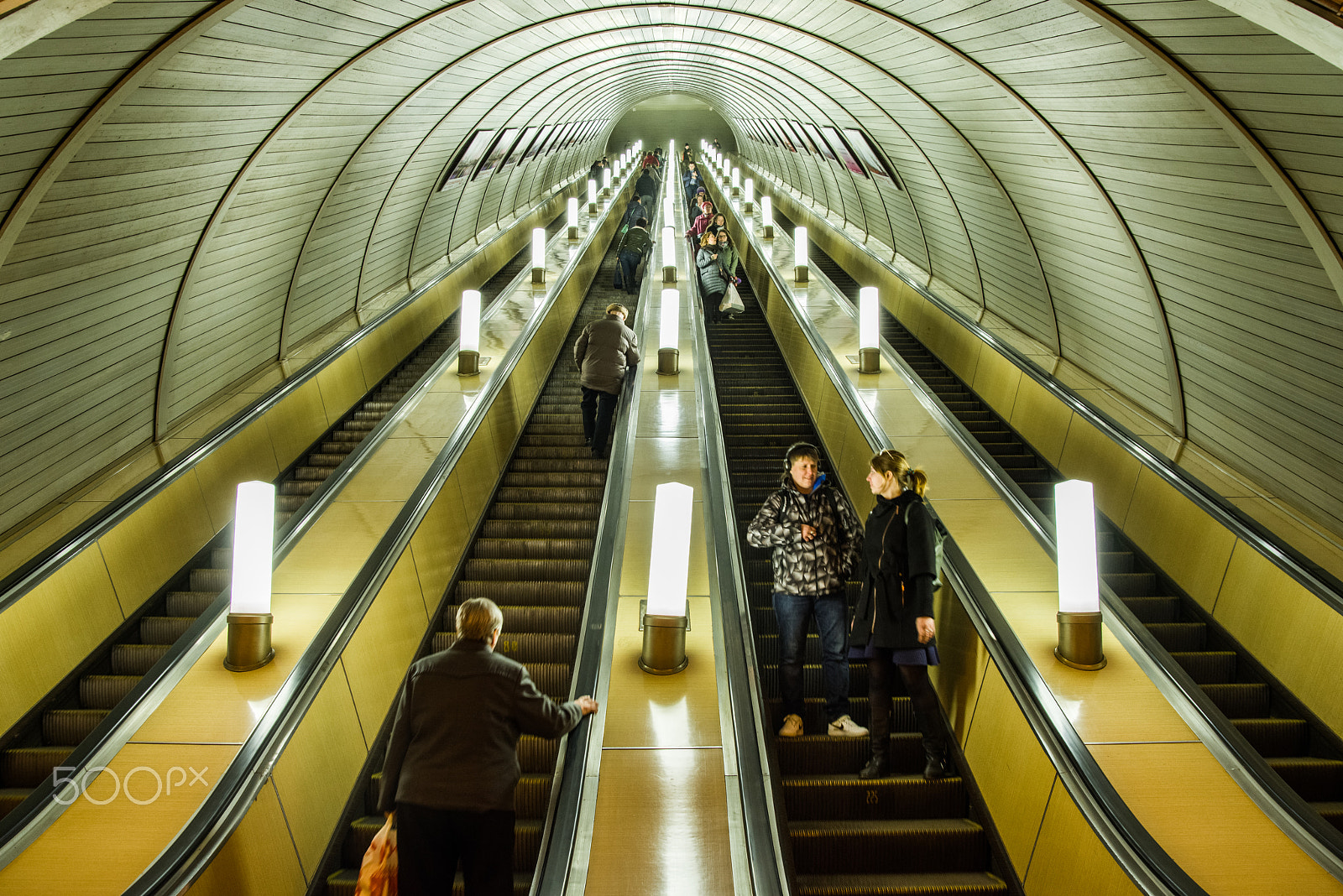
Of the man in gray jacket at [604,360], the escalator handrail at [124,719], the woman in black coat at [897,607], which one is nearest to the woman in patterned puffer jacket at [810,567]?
the woman in black coat at [897,607]

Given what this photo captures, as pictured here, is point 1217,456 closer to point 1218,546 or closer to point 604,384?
point 1218,546

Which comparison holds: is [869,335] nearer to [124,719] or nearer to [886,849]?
[886,849]

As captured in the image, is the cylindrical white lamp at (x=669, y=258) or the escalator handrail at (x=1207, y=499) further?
the cylindrical white lamp at (x=669, y=258)

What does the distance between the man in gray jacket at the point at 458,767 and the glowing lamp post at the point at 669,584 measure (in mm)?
1367

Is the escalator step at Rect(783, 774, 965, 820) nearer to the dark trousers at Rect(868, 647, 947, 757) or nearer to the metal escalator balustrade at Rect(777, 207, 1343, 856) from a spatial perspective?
the dark trousers at Rect(868, 647, 947, 757)

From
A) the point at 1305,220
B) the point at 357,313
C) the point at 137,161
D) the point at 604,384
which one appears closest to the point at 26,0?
the point at 137,161

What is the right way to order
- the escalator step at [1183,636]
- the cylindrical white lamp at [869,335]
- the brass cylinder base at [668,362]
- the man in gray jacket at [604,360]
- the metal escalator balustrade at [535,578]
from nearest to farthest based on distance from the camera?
the metal escalator balustrade at [535,578], the escalator step at [1183,636], the man in gray jacket at [604,360], the cylindrical white lamp at [869,335], the brass cylinder base at [668,362]

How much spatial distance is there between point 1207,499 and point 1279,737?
1.59 meters

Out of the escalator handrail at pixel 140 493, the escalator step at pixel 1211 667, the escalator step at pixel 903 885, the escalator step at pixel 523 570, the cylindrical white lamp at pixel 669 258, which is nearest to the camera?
the escalator step at pixel 903 885

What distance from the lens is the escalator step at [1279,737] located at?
166 inches

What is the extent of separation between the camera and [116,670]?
4824 mm

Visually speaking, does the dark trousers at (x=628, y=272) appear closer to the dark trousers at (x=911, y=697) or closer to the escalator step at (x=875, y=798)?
the dark trousers at (x=911, y=697)

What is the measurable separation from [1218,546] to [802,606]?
2911mm

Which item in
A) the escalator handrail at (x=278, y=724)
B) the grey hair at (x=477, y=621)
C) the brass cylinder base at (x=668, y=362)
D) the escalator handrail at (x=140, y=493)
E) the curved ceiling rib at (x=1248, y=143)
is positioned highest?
→ the curved ceiling rib at (x=1248, y=143)
